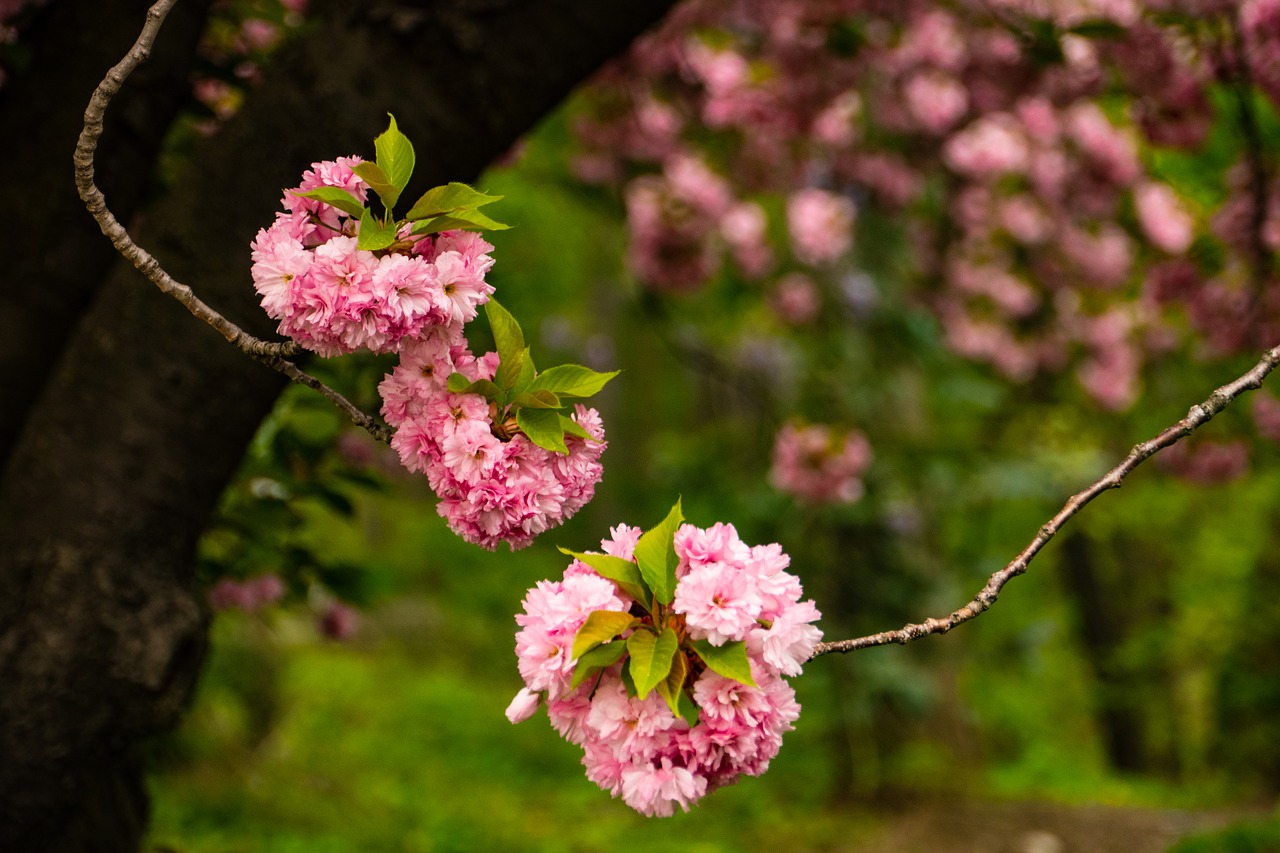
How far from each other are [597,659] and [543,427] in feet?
0.98

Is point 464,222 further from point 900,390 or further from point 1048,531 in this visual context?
point 900,390

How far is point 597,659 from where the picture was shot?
1.14 meters

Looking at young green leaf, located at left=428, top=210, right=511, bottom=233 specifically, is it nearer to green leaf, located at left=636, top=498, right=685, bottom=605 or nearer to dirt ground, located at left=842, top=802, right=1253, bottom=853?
green leaf, located at left=636, top=498, right=685, bottom=605

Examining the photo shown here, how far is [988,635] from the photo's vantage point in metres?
8.85

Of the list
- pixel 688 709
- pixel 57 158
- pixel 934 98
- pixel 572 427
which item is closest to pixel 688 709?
pixel 688 709

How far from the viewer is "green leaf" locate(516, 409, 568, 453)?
1252 mm

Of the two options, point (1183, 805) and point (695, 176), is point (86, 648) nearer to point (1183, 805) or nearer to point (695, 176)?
point (695, 176)

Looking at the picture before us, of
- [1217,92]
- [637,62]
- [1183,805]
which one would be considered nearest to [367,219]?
[1217,92]

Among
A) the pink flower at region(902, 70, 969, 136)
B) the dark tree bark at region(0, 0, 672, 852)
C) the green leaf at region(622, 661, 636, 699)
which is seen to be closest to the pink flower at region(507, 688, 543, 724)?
the green leaf at region(622, 661, 636, 699)

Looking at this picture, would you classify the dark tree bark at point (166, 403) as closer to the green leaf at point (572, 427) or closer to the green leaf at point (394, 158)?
the green leaf at point (394, 158)

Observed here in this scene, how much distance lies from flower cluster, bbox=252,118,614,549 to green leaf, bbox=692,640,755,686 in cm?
26

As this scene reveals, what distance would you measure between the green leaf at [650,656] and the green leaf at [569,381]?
12.0 inches

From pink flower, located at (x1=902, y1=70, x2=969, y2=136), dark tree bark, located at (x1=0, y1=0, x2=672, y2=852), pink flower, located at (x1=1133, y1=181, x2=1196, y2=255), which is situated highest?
pink flower, located at (x1=902, y1=70, x2=969, y2=136)

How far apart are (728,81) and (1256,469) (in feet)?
9.79
